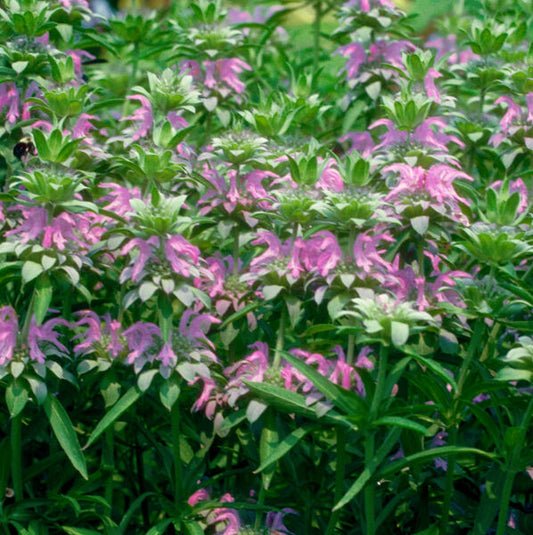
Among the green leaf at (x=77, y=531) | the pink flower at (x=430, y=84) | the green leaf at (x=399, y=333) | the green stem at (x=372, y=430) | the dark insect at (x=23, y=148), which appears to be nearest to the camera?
the green leaf at (x=399, y=333)

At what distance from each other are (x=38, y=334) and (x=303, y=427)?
26.0 inches

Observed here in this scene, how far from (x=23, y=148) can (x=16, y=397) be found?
2.40 ft

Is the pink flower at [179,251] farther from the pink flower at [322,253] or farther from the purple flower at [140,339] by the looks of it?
the pink flower at [322,253]

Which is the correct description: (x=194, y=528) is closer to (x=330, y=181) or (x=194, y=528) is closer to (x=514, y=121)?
(x=330, y=181)

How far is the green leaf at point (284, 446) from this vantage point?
1.79 meters

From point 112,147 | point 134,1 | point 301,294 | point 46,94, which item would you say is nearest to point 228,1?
point 134,1

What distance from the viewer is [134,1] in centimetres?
309

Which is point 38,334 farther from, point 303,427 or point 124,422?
point 303,427

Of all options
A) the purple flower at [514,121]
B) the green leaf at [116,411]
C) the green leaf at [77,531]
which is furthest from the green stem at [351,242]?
the green leaf at [77,531]

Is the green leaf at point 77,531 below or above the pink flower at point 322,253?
below

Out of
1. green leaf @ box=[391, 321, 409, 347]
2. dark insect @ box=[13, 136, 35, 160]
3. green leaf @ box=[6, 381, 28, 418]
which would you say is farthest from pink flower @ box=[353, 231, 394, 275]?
dark insect @ box=[13, 136, 35, 160]

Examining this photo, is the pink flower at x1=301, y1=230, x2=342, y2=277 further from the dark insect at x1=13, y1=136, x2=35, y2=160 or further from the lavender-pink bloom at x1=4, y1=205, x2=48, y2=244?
the dark insect at x1=13, y1=136, x2=35, y2=160

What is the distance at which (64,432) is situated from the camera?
1910 millimetres

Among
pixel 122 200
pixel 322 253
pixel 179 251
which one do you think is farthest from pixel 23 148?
pixel 322 253
